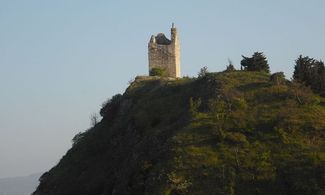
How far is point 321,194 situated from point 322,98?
15.9m

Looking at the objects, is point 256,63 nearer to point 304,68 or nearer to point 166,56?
point 304,68

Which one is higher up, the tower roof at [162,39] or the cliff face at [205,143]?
the tower roof at [162,39]

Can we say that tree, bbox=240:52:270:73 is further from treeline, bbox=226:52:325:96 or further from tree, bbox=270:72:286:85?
tree, bbox=270:72:286:85

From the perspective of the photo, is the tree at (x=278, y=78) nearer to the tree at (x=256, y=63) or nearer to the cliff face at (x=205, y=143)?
the cliff face at (x=205, y=143)

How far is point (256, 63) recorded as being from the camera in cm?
5550

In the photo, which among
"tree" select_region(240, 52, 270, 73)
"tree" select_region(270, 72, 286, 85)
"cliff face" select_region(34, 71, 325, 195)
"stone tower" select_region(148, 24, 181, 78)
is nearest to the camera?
"cliff face" select_region(34, 71, 325, 195)

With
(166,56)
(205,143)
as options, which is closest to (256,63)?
(166,56)

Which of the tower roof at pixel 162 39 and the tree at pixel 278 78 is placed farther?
the tower roof at pixel 162 39

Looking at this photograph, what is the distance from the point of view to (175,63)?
63.8m

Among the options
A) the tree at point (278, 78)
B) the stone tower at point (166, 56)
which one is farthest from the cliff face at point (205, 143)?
the stone tower at point (166, 56)

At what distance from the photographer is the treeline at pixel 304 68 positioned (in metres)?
49.0

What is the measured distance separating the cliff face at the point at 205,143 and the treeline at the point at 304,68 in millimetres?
2783

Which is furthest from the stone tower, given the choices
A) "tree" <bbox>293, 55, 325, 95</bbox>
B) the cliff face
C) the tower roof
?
"tree" <bbox>293, 55, 325, 95</bbox>

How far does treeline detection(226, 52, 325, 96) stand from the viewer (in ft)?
161
